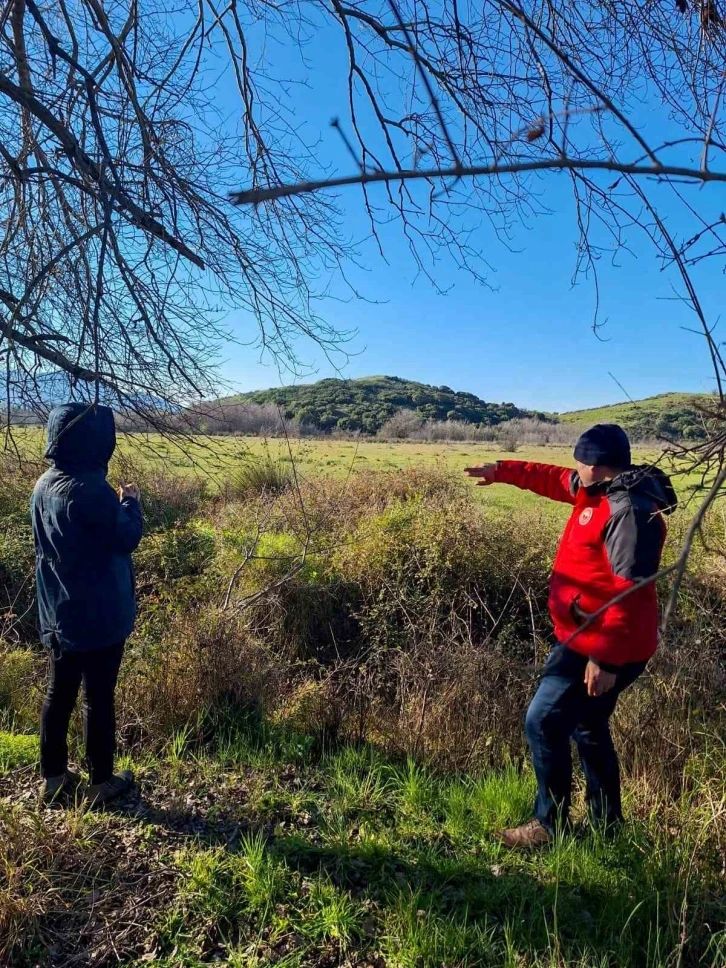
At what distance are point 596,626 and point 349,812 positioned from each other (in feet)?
5.71

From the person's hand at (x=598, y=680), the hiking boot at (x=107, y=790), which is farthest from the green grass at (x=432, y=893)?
the person's hand at (x=598, y=680)

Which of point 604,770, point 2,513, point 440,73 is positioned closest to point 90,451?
point 440,73

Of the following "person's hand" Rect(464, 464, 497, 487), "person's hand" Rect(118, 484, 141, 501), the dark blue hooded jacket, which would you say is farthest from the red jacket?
"person's hand" Rect(118, 484, 141, 501)

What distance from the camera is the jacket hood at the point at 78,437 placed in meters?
2.96

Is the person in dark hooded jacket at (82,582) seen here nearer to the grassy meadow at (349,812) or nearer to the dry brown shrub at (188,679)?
the grassy meadow at (349,812)

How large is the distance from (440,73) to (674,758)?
405 centimetres

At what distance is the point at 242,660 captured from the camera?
470cm

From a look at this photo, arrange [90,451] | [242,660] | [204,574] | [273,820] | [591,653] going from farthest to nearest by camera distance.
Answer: [204,574] < [242,660] < [273,820] < [90,451] < [591,653]

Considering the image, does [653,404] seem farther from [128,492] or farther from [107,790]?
[107,790]

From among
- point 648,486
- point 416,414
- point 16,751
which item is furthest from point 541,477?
point 416,414

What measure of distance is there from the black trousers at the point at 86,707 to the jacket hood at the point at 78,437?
981 millimetres

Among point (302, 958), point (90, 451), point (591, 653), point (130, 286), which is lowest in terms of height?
point (302, 958)

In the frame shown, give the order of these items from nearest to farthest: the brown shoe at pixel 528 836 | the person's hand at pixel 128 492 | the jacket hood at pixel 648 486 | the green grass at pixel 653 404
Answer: the green grass at pixel 653 404 → the jacket hood at pixel 648 486 → the brown shoe at pixel 528 836 → the person's hand at pixel 128 492

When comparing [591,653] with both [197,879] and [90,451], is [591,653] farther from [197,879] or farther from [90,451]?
[90,451]
